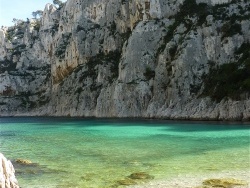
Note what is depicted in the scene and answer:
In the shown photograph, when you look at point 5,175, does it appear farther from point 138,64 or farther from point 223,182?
point 138,64

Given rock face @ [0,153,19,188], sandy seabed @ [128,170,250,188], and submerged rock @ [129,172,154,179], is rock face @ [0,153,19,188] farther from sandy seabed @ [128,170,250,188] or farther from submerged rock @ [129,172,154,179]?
submerged rock @ [129,172,154,179]

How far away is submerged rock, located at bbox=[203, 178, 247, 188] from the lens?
550 inches

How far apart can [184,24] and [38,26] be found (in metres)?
81.9

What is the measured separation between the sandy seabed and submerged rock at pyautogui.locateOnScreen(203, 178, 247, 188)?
0.24 metres

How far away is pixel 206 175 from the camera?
16.0m

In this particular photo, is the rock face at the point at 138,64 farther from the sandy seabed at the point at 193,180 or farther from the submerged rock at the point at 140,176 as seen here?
the submerged rock at the point at 140,176

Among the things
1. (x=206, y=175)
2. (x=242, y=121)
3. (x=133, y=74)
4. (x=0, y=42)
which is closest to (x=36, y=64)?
(x=0, y=42)

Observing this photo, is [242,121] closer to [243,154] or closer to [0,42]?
[243,154]

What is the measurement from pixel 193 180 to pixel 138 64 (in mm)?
63989

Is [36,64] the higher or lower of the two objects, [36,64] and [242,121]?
the higher

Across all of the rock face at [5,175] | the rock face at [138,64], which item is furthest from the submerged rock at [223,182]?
the rock face at [138,64]

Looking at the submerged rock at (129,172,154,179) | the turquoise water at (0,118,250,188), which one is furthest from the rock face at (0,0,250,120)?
the submerged rock at (129,172,154,179)

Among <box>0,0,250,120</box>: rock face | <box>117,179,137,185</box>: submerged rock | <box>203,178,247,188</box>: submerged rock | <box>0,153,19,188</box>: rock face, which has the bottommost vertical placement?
<box>117,179,137,185</box>: submerged rock

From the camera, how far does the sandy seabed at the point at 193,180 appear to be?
1424cm
